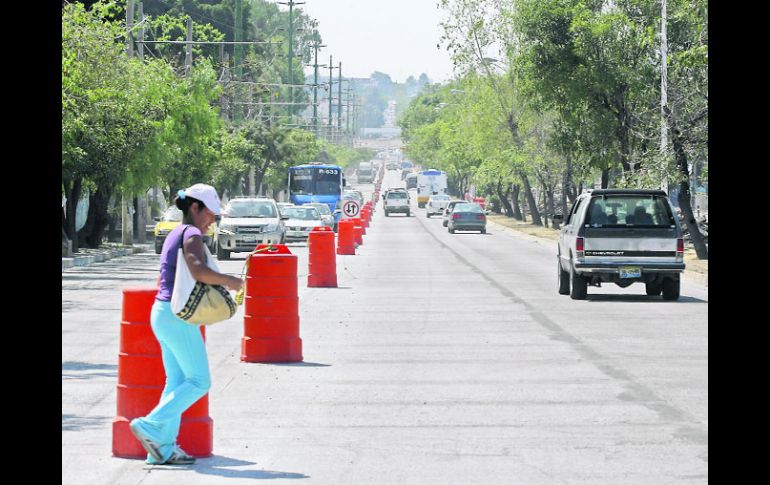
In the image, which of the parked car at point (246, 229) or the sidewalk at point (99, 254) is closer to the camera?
the sidewalk at point (99, 254)

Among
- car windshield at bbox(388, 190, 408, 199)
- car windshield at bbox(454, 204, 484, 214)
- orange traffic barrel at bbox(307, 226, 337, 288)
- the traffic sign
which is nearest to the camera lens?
orange traffic barrel at bbox(307, 226, 337, 288)

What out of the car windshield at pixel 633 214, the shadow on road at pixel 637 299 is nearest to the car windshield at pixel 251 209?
the shadow on road at pixel 637 299

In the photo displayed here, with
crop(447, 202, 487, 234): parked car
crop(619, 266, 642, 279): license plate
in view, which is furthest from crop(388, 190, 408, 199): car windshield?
crop(619, 266, 642, 279): license plate

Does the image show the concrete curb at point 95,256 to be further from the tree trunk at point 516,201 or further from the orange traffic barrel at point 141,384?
the tree trunk at point 516,201

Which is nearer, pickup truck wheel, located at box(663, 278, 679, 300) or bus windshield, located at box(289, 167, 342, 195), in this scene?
pickup truck wheel, located at box(663, 278, 679, 300)

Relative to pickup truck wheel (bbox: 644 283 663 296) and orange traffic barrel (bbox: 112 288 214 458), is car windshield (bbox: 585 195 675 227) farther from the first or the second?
Answer: orange traffic barrel (bbox: 112 288 214 458)

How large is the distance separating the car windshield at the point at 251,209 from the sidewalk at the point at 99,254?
3.55 meters

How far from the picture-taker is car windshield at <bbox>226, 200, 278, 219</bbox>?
45750 mm

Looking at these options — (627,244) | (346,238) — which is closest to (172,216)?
(346,238)

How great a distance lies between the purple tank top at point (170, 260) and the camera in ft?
30.8

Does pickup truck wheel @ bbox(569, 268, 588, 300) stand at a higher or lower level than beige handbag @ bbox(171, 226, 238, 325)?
lower

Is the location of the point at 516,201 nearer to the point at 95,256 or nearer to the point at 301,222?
the point at 301,222
